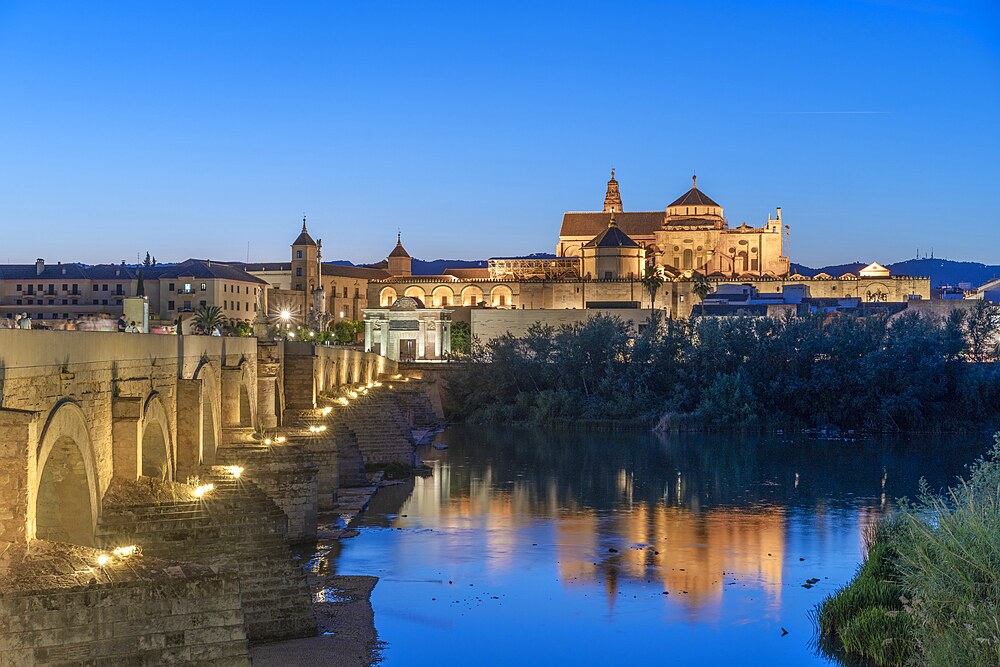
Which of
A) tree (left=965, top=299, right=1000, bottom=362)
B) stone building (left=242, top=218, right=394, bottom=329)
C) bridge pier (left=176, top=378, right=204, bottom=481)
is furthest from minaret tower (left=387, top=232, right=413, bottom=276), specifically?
bridge pier (left=176, top=378, right=204, bottom=481)

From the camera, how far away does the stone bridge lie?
26.9ft

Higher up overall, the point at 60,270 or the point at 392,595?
the point at 60,270

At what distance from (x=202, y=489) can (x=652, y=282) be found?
65977 millimetres

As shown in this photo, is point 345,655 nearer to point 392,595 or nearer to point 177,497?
point 177,497

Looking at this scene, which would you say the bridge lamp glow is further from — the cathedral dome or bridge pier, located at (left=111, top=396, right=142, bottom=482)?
the cathedral dome

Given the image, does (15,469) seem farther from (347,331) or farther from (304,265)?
(304,265)

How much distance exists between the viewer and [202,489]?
14461 millimetres

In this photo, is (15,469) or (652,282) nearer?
(15,469)

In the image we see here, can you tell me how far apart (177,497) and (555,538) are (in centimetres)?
955

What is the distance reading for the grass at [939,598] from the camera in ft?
34.1

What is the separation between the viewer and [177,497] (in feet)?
44.1

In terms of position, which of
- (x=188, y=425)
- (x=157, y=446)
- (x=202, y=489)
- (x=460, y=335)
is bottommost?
(x=202, y=489)

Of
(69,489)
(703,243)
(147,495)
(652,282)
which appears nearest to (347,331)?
(652,282)

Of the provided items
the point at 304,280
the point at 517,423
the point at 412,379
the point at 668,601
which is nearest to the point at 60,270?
the point at 304,280
